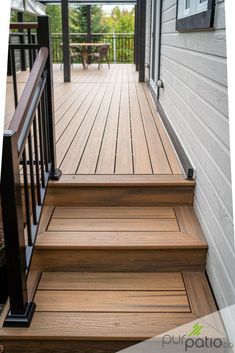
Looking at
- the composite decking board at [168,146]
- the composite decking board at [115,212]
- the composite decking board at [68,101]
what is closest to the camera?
A: the composite decking board at [115,212]

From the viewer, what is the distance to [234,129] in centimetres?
125

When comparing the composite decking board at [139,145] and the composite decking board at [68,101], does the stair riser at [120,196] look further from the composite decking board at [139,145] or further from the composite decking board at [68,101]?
the composite decking board at [68,101]

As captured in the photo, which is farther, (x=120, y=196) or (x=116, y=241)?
(x=120, y=196)

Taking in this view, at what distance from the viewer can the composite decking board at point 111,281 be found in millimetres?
2055

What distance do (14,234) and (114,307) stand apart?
0.63 m

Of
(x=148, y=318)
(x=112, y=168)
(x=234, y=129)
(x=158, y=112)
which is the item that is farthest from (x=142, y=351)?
(x=158, y=112)

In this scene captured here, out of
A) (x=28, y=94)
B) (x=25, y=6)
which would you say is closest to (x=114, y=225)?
(x=28, y=94)

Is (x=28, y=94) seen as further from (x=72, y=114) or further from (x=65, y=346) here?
(x=72, y=114)

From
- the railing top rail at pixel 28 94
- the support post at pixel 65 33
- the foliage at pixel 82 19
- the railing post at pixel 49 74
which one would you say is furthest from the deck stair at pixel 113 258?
the foliage at pixel 82 19

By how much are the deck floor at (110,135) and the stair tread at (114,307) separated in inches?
31.7

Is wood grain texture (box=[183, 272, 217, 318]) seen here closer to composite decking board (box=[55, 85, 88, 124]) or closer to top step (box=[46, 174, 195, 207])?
top step (box=[46, 174, 195, 207])

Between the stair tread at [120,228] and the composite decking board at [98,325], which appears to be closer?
the composite decking board at [98,325]

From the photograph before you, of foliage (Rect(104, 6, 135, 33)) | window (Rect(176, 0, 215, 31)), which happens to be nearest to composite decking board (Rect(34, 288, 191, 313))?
window (Rect(176, 0, 215, 31))

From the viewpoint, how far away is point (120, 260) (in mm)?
2182
